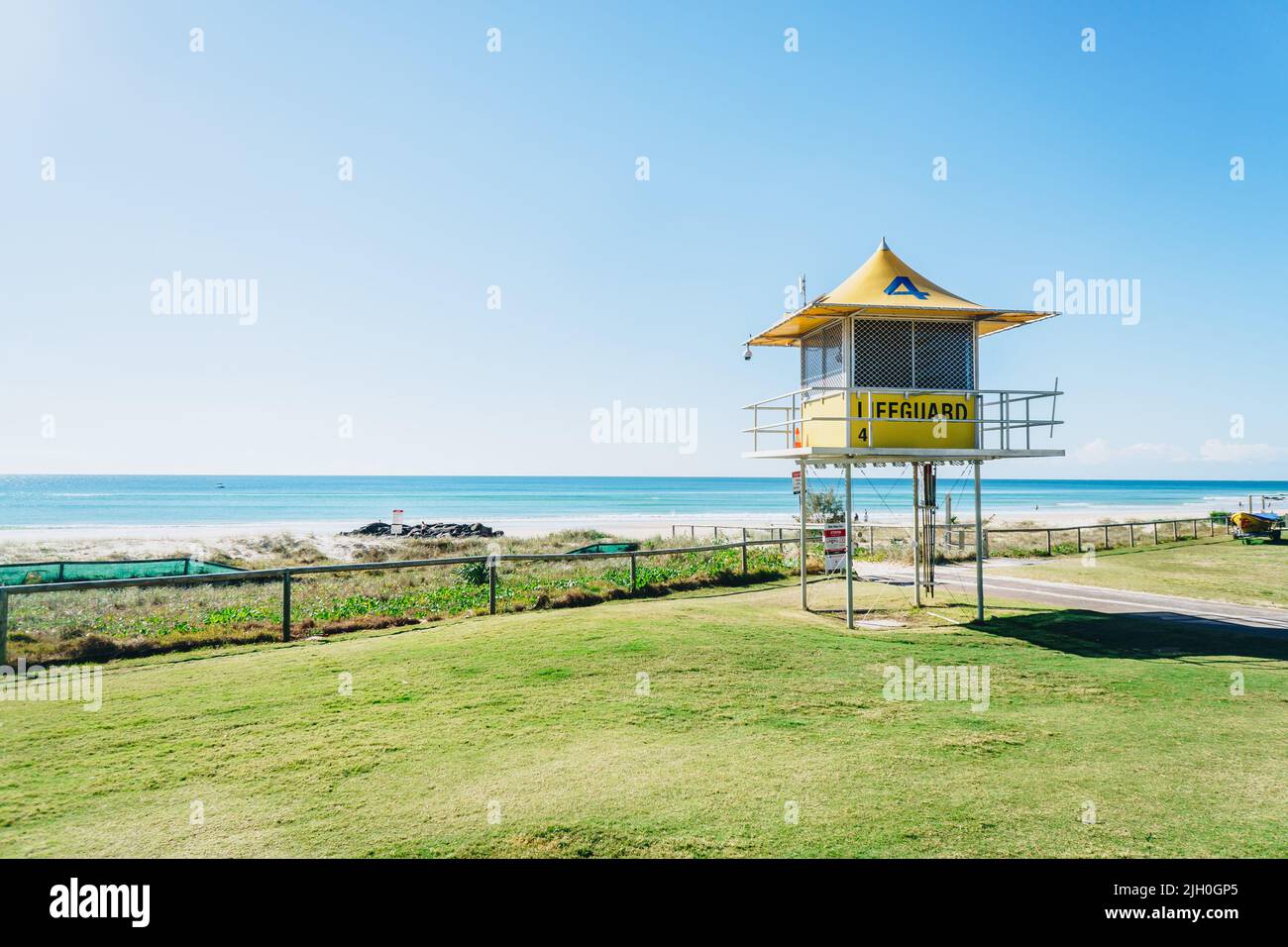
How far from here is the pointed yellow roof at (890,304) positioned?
14125 mm

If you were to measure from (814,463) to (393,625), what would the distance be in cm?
900

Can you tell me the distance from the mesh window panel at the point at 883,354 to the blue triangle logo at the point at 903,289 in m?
0.55

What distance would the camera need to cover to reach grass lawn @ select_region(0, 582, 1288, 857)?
16.0 feet

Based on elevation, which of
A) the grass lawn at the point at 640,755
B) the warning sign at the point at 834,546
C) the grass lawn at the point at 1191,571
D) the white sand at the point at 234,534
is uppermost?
the warning sign at the point at 834,546

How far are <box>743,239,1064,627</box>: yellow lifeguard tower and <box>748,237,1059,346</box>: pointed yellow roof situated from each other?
23mm

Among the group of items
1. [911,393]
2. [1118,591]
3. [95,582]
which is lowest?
[1118,591]

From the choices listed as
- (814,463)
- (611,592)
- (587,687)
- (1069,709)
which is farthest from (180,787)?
(814,463)

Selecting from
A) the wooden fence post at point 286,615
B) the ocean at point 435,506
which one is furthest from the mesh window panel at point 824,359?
the ocean at point 435,506

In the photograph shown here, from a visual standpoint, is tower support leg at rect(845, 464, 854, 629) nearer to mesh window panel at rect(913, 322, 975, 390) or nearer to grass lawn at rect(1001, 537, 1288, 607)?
mesh window panel at rect(913, 322, 975, 390)

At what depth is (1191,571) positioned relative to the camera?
22562 mm


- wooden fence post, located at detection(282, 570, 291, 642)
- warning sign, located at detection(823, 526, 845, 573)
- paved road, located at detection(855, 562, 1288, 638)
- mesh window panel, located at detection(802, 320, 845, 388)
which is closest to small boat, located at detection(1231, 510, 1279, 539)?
paved road, located at detection(855, 562, 1288, 638)

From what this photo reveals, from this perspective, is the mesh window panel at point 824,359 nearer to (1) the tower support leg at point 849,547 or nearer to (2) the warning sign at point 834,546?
(1) the tower support leg at point 849,547

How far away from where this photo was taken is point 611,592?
16219 mm
